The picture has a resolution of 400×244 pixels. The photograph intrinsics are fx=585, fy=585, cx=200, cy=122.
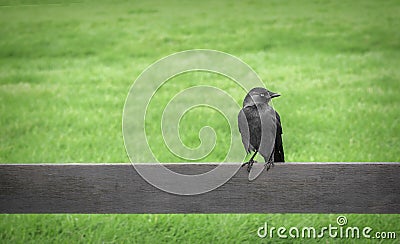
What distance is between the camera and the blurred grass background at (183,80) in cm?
432

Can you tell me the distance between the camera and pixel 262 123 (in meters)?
2.95

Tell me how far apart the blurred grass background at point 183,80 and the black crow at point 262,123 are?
1.26m

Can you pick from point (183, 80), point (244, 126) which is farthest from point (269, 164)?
point (183, 80)

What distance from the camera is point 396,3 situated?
10844 mm

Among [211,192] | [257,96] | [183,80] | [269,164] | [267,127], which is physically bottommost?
[211,192]

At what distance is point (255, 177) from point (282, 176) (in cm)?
12

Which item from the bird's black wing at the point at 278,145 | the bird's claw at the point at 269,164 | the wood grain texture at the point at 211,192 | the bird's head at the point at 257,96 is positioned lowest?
the wood grain texture at the point at 211,192

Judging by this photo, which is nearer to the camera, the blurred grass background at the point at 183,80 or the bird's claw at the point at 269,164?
the bird's claw at the point at 269,164

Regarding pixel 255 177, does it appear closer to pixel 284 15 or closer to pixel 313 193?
pixel 313 193

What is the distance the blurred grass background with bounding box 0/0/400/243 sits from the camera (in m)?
4.32

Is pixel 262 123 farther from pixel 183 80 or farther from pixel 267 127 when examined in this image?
pixel 183 80

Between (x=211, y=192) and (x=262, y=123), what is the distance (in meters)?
0.53

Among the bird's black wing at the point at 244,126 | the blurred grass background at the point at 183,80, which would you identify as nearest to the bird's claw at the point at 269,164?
the bird's black wing at the point at 244,126

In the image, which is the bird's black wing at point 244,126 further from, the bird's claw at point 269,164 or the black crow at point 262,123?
the bird's claw at point 269,164
